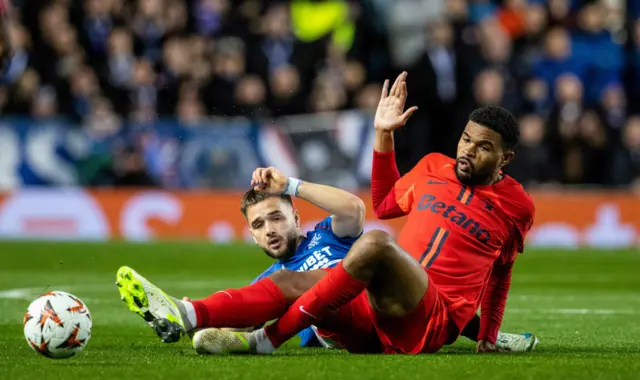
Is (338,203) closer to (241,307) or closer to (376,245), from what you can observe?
(376,245)

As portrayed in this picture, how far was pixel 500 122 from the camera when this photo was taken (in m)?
6.57

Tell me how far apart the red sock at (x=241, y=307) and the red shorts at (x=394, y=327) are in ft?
0.96

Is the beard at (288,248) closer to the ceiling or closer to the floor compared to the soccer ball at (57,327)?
closer to the ceiling

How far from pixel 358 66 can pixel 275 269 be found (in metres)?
11.0

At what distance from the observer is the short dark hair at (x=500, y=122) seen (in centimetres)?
656

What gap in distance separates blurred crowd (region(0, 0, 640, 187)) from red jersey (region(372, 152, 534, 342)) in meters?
9.62

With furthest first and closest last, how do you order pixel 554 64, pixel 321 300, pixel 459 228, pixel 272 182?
pixel 554 64
pixel 459 228
pixel 272 182
pixel 321 300

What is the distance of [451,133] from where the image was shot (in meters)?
16.6

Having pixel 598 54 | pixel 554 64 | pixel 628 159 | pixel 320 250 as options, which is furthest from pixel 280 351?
pixel 598 54

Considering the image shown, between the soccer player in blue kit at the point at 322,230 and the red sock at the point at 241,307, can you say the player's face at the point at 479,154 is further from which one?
the red sock at the point at 241,307

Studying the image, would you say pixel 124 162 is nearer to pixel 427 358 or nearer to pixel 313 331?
pixel 313 331

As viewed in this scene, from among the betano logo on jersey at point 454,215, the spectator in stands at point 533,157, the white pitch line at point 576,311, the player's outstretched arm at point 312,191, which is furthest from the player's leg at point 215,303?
the spectator in stands at point 533,157

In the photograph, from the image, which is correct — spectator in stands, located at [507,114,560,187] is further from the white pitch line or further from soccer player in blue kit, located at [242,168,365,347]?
soccer player in blue kit, located at [242,168,365,347]

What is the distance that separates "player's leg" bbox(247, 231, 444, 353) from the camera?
5.92m
